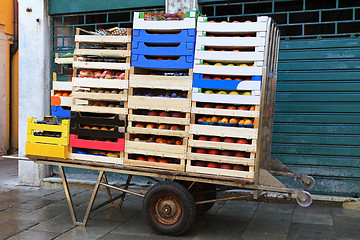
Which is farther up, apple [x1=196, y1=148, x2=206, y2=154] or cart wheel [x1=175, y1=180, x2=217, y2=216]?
apple [x1=196, y1=148, x2=206, y2=154]

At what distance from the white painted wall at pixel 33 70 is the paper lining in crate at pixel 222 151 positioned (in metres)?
4.18

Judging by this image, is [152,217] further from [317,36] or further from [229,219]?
[317,36]

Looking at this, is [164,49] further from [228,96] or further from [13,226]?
[13,226]

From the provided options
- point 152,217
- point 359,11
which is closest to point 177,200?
point 152,217

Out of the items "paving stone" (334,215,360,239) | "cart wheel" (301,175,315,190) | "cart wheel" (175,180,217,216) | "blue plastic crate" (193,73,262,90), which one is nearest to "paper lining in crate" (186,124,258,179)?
"blue plastic crate" (193,73,262,90)

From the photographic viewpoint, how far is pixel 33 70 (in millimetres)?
7973

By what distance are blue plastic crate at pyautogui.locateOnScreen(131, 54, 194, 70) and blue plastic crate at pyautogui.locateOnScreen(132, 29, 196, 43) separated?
211 mm

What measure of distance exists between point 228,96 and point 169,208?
5.07ft

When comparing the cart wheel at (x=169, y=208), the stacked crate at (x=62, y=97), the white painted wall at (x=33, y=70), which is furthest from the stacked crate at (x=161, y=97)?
the white painted wall at (x=33, y=70)

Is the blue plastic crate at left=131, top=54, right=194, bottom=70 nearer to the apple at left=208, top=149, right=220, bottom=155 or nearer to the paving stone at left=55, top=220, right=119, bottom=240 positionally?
the apple at left=208, top=149, right=220, bottom=155

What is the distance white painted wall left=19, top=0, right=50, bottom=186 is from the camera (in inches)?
313

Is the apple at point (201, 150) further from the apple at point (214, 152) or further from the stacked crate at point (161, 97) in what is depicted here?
the stacked crate at point (161, 97)

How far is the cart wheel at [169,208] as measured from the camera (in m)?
4.87

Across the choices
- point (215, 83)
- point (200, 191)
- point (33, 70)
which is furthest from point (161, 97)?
point (33, 70)
